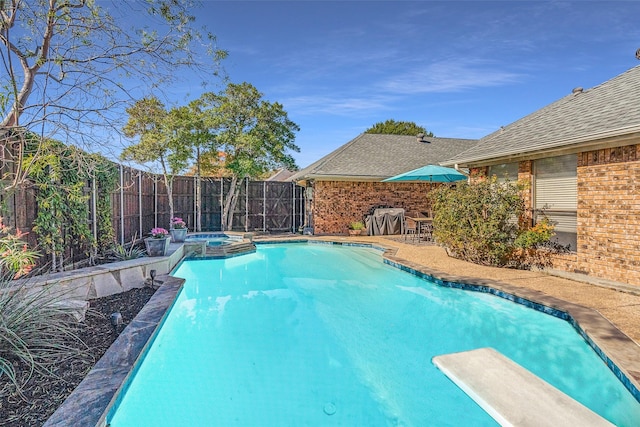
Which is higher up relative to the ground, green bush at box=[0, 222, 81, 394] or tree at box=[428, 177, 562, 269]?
tree at box=[428, 177, 562, 269]

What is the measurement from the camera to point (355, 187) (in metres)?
15.8

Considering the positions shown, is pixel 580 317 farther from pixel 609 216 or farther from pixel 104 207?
pixel 104 207

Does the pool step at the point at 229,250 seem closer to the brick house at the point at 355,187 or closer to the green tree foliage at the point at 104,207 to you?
the green tree foliage at the point at 104,207

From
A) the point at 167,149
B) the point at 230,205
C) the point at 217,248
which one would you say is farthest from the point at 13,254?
the point at 230,205

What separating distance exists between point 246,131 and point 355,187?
552cm

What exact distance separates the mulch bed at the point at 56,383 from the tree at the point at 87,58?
2017 mm

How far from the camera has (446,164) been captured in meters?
10.7

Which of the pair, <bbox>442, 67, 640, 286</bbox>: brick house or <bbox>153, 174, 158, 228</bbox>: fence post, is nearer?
<bbox>442, 67, 640, 286</bbox>: brick house

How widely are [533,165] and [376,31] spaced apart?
6595 mm

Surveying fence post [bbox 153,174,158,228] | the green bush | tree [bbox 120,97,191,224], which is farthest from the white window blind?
tree [bbox 120,97,191,224]

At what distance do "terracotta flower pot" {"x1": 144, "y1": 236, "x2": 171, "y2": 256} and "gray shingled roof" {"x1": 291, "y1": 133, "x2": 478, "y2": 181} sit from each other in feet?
24.1

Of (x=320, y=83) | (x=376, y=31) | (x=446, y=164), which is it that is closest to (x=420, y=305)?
(x=446, y=164)

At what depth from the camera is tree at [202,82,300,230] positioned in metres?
15.6

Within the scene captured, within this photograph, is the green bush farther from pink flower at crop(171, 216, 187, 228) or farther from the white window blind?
the white window blind
